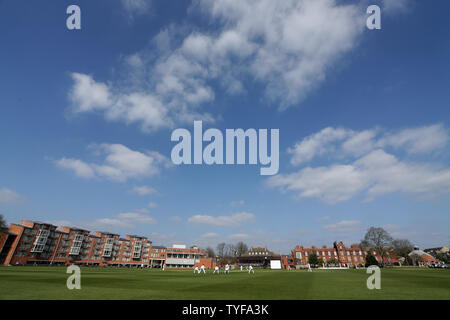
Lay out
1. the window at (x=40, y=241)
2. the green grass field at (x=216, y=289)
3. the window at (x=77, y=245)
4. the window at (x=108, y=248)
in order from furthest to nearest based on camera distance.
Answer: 1. the window at (x=108, y=248)
2. the window at (x=77, y=245)
3. the window at (x=40, y=241)
4. the green grass field at (x=216, y=289)

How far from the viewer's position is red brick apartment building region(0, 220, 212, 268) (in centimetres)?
8444

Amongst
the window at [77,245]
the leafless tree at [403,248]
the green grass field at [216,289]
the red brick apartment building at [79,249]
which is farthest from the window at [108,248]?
the leafless tree at [403,248]

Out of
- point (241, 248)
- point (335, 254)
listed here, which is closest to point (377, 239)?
point (335, 254)

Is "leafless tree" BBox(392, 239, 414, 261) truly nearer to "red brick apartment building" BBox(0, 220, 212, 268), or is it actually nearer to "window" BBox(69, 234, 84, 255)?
"red brick apartment building" BBox(0, 220, 212, 268)

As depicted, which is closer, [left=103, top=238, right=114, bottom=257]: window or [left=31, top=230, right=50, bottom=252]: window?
[left=31, top=230, right=50, bottom=252]: window

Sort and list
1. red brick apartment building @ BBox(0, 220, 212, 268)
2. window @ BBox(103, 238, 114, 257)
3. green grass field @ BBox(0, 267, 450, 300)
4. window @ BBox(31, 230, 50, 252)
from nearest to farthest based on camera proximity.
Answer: green grass field @ BBox(0, 267, 450, 300)
red brick apartment building @ BBox(0, 220, 212, 268)
window @ BBox(31, 230, 50, 252)
window @ BBox(103, 238, 114, 257)

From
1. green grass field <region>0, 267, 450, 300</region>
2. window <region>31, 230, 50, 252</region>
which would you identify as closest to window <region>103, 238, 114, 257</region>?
window <region>31, 230, 50, 252</region>

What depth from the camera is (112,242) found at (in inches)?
4847

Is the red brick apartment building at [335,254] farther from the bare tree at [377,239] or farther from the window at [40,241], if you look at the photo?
the window at [40,241]

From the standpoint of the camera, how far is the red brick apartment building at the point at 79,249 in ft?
277
